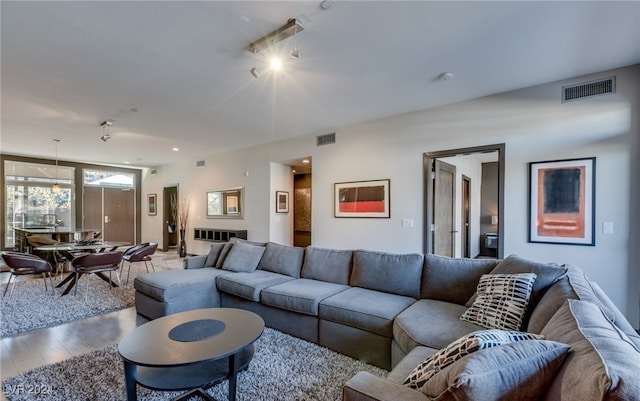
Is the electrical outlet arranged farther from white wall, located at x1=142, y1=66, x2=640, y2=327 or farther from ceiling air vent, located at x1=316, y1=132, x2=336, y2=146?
ceiling air vent, located at x1=316, y1=132, x2=336, y2=146

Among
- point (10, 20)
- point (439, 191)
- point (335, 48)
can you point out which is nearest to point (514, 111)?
point (439, 191)

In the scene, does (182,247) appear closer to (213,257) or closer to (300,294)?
(213,257)

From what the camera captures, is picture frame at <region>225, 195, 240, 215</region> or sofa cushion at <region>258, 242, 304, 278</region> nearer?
sofa cushion at <region>258, 242, 304, 278</region>

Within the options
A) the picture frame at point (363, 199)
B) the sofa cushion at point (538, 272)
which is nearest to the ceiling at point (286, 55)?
the picture frame at point (363, 199)

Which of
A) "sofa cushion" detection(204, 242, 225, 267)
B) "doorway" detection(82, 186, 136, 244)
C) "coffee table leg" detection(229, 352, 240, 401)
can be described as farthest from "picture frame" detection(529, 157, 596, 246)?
"doorway" detection(82, 186, 136, 244)

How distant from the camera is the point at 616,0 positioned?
81.1 inches

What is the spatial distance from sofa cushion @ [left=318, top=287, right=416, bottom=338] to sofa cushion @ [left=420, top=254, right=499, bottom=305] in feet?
0.73

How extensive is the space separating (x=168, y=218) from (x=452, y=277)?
8854mm

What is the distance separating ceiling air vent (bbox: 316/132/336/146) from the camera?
5.38 metres

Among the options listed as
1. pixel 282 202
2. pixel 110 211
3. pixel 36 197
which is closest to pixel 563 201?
pixel 282 202

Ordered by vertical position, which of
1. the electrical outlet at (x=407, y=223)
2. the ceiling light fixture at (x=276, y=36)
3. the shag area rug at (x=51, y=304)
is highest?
the ceiling light fixture at (x=276, y=36)

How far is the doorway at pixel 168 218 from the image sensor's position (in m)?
9.02

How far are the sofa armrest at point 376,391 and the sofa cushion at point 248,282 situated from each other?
1.97m

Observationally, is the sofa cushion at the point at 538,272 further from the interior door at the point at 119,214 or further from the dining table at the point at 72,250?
the interior door at the point at 119,214
